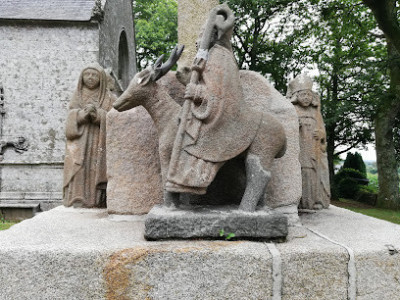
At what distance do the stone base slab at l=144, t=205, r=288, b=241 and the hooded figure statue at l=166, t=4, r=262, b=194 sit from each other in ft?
0.57

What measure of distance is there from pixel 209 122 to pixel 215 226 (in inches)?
24.0

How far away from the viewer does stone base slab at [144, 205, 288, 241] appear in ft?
6.82

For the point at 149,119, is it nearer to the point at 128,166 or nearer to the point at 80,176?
the point at 128,166

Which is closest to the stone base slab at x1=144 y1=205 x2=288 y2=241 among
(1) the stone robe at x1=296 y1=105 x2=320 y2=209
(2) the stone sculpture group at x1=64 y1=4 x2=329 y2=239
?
(2) the stone sculpture group at x1=64 y1=4 x2=329 y2=239

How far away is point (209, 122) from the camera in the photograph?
2152 millimetres

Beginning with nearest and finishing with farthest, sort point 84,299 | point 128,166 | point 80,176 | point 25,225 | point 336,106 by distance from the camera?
point 84,299 < point 25,225 < point 128,166 < point 80,176 < point 336,106

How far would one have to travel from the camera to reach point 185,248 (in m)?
1.93

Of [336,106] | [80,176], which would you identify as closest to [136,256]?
[80,176]

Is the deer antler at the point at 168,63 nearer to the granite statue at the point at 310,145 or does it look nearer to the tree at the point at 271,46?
the granite statue at the point at 310,145

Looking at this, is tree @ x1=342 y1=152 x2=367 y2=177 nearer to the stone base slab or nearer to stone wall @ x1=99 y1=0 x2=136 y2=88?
stone wall @ x1=99 y1=0 x2=136 y2=88

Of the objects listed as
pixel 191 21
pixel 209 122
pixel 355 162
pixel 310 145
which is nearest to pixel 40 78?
pixel 191 21

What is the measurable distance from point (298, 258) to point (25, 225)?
191cm

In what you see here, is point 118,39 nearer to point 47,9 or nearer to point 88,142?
point 47,9

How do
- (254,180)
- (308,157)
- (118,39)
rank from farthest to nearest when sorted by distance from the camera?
1. (118,39)
2. (308,157)
3. (254,180)
